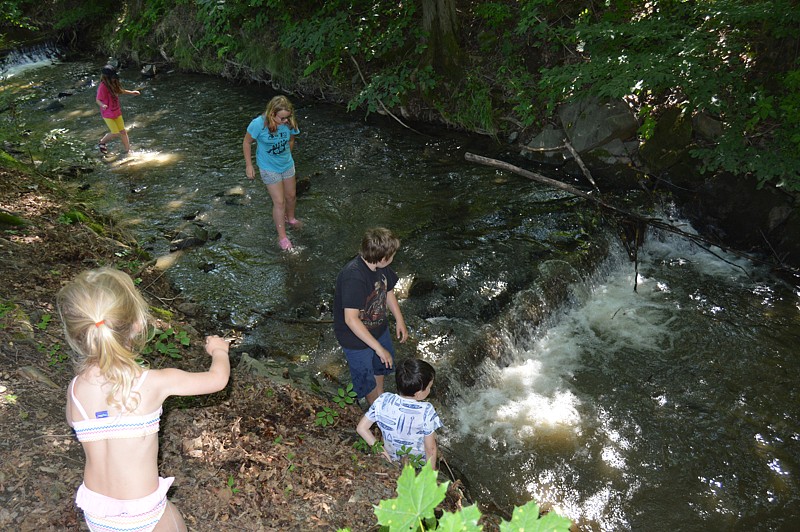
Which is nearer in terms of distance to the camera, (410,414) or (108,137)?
(410,414)

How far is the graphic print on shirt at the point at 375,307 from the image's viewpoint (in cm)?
439

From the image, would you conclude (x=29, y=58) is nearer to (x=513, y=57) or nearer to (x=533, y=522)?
(x=513, y=57)

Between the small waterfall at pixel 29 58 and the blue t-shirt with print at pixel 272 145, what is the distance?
15.3m

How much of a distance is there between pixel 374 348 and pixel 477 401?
203 cm

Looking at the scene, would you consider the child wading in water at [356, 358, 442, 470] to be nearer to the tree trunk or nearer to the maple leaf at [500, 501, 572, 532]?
the maple leaf at [500, 501, 572, 532]

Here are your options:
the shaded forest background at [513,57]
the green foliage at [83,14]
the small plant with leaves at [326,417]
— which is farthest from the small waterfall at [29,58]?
the small plant with leaves at [326,417]

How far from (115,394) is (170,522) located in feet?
2.65

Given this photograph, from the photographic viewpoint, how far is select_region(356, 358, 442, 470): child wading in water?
3842mm

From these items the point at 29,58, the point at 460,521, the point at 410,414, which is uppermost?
the point at 460,521

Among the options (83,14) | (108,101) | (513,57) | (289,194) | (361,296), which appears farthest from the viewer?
(83,14)

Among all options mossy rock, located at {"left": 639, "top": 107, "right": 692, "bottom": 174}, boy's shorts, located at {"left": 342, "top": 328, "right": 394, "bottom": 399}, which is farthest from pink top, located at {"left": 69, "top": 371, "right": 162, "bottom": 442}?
mossy rock, located at {"left": 639, "top": 107, "right": 692, "bottom": 174}

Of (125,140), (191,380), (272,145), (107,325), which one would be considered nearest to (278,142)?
(272,145)

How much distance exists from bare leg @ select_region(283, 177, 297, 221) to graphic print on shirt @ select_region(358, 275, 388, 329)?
359cm

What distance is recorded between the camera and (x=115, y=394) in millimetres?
2416
